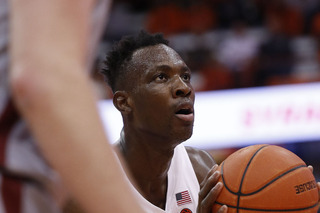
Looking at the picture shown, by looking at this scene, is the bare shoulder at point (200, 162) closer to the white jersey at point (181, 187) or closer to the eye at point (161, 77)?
the white jersey at point (181, 187)

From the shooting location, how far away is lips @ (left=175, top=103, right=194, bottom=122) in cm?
282

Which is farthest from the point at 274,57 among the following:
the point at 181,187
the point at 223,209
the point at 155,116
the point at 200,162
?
the point at 223,209

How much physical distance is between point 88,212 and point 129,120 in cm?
220

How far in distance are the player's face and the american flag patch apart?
0.45 metres

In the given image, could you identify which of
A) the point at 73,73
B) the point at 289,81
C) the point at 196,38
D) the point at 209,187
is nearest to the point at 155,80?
the point at 209,187

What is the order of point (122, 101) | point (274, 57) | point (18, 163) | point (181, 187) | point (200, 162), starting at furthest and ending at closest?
1. point (274, 57)
2. point (200, 162)
3. point (181, 187)
4. point (122, 101)
5. point (18, 163)

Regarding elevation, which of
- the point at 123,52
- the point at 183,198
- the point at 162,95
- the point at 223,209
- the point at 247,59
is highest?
the point at 123,52

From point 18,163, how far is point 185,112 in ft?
6.12

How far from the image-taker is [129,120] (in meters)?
3.08

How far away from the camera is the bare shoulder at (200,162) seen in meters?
3.31

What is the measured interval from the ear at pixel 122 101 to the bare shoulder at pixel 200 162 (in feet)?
Result: 2.01

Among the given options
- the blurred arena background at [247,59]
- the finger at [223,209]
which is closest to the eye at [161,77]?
the finger at [223,209]

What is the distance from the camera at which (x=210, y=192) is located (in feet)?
8.26

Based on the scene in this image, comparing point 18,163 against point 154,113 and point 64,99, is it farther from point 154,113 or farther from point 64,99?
point 154,113
